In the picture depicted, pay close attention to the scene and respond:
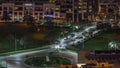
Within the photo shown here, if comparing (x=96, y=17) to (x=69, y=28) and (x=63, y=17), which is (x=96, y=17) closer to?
(x=63, y=17)

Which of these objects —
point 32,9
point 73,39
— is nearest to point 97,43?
point 73,39

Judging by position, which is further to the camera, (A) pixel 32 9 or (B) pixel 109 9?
(B) pixel 109 9

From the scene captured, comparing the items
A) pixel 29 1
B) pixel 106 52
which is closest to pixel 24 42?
pixel 106 52

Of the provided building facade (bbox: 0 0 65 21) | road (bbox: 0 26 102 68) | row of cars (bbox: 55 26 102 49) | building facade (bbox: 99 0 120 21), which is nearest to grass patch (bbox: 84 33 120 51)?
row of cars (bbox: 55 26 102 49)

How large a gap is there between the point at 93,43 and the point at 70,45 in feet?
2.51

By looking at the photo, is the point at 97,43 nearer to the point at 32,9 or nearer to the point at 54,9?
the point at 54,9

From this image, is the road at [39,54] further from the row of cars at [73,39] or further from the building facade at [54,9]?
the building facade at [54,9]

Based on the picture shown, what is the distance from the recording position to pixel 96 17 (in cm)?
2139

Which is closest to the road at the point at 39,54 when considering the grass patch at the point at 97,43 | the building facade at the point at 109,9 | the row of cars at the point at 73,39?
the row of cars at the point at 73,39

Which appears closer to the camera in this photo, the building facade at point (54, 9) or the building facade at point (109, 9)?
the building facade at point (54, 9)

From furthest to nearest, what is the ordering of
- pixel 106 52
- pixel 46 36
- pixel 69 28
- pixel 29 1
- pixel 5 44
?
pixel 29 1 → pixel 69 28 → pixel 46 36 → pixel 5 44 → pixel 106 52

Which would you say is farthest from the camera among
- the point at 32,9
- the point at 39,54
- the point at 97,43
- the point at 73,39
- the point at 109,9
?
the point at 109,9

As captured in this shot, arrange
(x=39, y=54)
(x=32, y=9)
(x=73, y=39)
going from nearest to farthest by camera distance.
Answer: (x=39, y=54) < (x=73, y=39) < (x=32, y=9)

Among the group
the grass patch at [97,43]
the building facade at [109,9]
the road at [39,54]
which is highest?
the building facade at [109,9]
